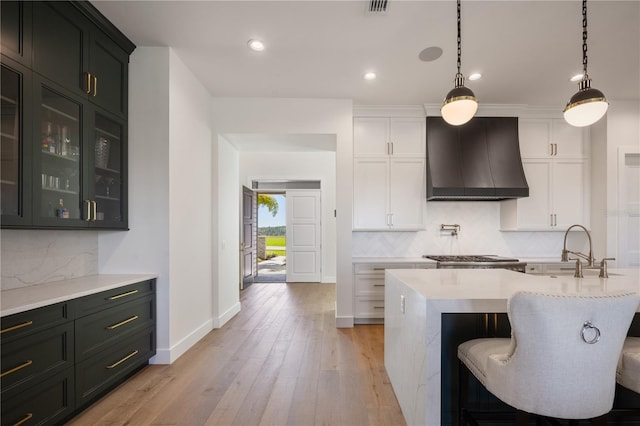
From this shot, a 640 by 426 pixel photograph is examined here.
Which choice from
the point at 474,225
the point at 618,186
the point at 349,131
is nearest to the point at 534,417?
the point at 474,225

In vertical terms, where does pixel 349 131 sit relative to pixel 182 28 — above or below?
below

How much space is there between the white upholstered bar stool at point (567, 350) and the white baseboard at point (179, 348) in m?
2.68

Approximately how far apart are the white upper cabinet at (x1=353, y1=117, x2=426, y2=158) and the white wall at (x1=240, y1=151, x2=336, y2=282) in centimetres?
258

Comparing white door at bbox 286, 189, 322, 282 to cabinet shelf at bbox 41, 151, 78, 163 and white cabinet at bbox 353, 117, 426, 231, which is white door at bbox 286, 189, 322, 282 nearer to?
white cabinet at bbox 353, 117, 426, 231

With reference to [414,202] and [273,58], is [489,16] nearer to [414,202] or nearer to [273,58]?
[273,58]

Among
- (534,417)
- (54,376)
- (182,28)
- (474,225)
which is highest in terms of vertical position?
(182,28)

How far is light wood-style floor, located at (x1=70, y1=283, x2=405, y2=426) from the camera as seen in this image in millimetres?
1929

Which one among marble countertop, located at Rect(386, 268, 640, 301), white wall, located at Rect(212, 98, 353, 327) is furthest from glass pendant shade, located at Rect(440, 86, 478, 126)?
white wall, located at Rect(212, 98, 353, 327)

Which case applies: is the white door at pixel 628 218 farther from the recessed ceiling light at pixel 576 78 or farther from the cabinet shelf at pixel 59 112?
the cabinet shelf at pixel 59 112

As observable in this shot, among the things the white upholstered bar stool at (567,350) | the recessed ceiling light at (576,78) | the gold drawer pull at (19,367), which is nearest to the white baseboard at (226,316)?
the gold drawer pull at (19,367)

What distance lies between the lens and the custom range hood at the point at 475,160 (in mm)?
3764

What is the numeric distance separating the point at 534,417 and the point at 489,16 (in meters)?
2.82

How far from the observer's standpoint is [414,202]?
3.99m

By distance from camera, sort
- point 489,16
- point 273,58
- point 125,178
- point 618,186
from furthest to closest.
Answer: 1. point 618,186
2. point 273,58
3. point 125,178
4. point 489,16
